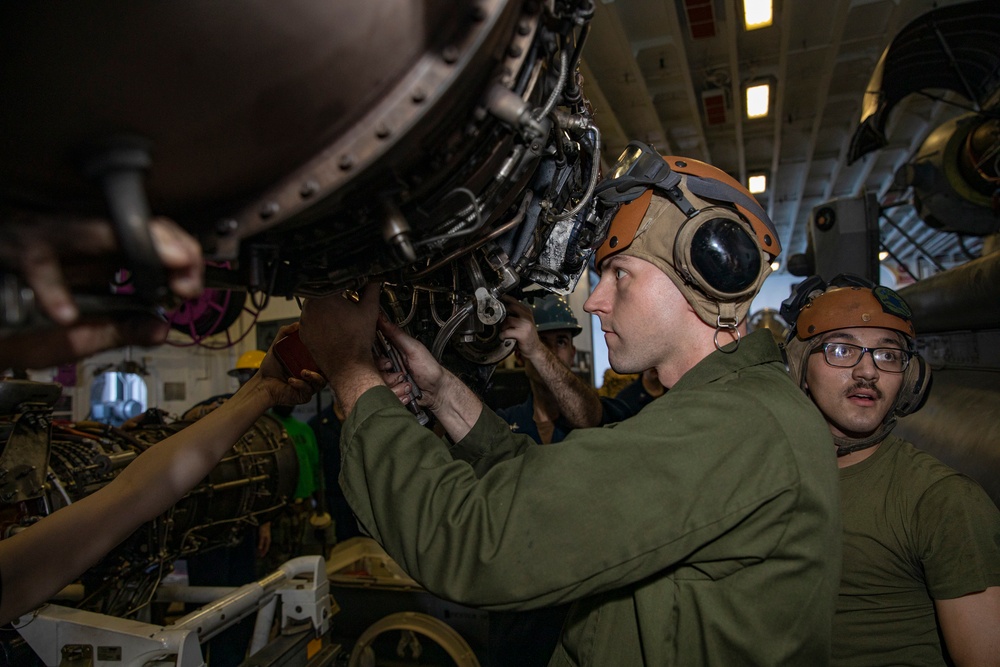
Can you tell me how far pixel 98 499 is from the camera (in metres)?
1.28

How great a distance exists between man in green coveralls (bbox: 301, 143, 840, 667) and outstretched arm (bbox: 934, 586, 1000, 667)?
2.68 ft

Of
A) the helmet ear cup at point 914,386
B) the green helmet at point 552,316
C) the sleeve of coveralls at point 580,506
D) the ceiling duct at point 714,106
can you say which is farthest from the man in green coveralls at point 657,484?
the ceiling duct at point 714,106

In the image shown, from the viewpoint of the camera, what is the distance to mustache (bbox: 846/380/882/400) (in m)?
2.20

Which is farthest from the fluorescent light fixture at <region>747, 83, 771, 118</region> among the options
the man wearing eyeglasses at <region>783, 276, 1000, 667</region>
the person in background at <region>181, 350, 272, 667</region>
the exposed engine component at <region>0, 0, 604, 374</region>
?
the exposed engine component at <region>0, 0, 604, 374</region>

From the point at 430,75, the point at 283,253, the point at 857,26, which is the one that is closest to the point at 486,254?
the point at 283,253

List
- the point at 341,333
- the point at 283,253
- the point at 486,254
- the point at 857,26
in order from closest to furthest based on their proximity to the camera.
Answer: the point at 283,253 < the point at 341,333 < the point at 486,254 < the point at 857,26

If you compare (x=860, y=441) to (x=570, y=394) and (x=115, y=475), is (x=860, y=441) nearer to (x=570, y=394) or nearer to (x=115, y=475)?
(x=570, y=394)

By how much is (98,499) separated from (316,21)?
1.11 metres

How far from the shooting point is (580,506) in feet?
3.20

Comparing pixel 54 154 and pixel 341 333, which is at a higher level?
pixel 54 154

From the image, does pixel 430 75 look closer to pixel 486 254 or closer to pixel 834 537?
pixel 486 254

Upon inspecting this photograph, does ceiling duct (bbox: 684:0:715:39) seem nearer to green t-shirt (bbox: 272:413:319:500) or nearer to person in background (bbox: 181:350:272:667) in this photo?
person in background (bbox: 181:350:272:667)

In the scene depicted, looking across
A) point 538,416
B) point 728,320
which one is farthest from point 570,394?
point 728,320

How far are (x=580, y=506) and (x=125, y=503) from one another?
3.21 feet
